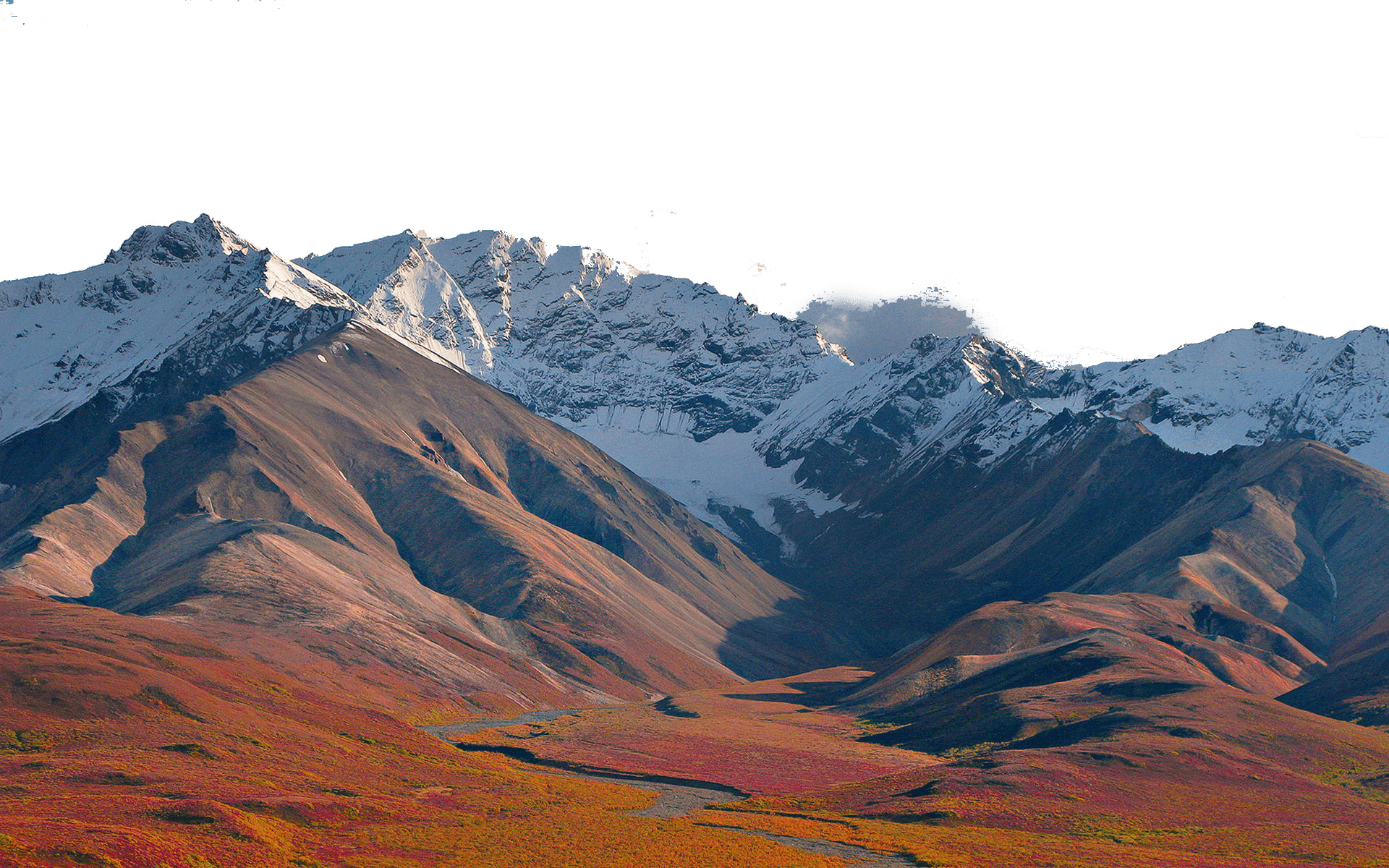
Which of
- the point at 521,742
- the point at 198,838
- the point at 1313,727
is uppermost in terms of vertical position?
the point at 1313,727

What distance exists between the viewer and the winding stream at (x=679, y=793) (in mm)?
103938

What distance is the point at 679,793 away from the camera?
461 feet

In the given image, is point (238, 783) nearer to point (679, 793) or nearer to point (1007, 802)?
point (679, 793)

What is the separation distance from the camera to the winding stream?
10394 centimetres

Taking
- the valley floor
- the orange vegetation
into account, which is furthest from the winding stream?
the orange vegetation

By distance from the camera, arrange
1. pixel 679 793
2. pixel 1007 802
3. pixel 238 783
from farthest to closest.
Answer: pixel 679 793, pixel 1007 802, pixel 238 783

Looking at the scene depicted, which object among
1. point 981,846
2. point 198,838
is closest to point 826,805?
point 981,846

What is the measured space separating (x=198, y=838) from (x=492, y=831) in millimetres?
28435

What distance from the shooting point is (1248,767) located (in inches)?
5271

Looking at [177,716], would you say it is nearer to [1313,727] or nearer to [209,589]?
[209,589]

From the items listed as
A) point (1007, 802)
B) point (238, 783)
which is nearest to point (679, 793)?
point (1007, 802)

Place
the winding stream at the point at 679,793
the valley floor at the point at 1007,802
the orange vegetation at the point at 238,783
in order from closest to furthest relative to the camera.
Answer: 1. the orange vegetation at the point at 238,783
2. the winding stream at the point at 679,793
3. the valley floor at the point at 1007,802

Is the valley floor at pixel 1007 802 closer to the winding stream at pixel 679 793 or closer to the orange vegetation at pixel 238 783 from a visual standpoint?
the winding stream at pixel 679 793

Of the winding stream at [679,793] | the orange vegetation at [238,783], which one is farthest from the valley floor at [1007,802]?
the orange vegetation at [238,783]
